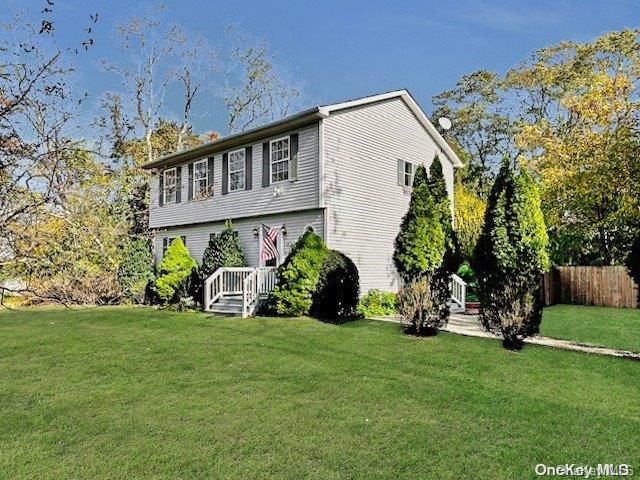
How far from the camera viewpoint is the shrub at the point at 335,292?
1254 centimetres

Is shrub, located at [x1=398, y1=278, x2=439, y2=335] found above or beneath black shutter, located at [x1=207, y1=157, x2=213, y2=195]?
beneath

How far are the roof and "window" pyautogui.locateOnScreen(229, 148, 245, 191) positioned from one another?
0.33 metres

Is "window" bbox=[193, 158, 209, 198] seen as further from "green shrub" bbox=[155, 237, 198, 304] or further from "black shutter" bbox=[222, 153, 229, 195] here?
"green shrub" bbox=[155, 237, 198, 304]

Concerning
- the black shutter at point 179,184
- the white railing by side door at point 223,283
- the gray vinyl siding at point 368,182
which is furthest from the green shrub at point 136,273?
the gray vinyl siding at point 368,182

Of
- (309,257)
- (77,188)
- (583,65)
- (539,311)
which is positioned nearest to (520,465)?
(77,188)

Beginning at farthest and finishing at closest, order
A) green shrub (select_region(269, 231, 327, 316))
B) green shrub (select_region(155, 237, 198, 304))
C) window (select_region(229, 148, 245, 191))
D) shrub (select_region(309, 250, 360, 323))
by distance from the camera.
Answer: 1. window (select_region(229, 148, 245, 191))
2. green shrub (select_region(155, 237, 198, 304))
3. green shrub (select_region(269, 231, 327, 316))
4. shrub (select_region(309, 250, 360, 323))

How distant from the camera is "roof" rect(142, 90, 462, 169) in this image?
1498cm

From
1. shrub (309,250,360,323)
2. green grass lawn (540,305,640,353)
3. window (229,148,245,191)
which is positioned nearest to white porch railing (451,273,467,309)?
green grass lawn (540,305,640,353)

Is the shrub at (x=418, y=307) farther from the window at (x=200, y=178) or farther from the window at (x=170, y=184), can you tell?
the window at (x=170, y=184)

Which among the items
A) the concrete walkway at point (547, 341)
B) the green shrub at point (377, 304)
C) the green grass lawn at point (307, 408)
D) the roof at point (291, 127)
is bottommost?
the green grass lawn at point (307, 408)

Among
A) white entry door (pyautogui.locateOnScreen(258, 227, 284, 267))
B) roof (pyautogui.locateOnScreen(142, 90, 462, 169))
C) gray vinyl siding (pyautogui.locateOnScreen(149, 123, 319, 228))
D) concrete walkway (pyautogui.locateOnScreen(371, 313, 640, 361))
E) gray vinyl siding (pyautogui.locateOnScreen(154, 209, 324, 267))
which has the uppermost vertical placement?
roof (pyautogui.locateOnScreen(142, 90, 462, 169))

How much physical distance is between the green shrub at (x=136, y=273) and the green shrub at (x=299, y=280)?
314 inches

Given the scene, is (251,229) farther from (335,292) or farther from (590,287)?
(590,287)

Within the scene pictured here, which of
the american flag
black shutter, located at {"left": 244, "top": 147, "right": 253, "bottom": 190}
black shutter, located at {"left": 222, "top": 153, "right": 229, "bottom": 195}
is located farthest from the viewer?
black shutter, located at {"left": 222, "top": 153, "right": 229, "bottom": 195}
